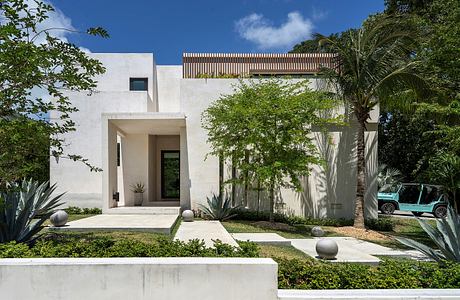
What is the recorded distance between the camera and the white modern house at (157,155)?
15.3 m

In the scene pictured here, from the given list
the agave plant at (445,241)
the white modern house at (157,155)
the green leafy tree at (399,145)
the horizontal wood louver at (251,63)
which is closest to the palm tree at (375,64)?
the white modern house at (157,155)

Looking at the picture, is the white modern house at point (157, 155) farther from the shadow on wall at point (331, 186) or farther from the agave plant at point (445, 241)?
the agave plant at point (445, 241)

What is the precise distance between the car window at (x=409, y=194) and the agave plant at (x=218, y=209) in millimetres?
12995

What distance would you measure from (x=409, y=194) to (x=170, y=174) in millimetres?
14683

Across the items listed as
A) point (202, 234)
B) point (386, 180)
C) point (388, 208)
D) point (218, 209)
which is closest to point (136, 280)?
point (202, 234)

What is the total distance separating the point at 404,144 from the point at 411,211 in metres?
8.82

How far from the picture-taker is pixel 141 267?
4.05 meters

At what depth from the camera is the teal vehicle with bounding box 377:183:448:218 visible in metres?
21.0

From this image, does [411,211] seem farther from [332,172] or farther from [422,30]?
[422,30]

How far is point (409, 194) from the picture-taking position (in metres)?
21.8

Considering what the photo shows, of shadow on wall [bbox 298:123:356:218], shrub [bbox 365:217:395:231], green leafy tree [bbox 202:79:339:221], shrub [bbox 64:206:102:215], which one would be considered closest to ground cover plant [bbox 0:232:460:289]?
green leafy tree [bbox 202:79:339:221]

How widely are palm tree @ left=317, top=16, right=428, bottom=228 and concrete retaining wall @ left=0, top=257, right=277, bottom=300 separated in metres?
10.8

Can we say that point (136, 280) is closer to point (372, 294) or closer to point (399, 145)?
point (372, 294)

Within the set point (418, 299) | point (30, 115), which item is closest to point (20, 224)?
point (30, 115)
